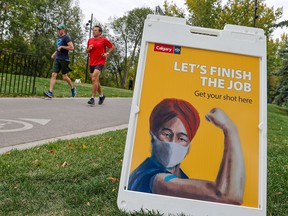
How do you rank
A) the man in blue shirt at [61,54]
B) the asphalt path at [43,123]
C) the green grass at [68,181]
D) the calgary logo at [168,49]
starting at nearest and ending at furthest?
the green grass at [68,181]
the calgary logo at [168,49]
the asphalt path at [43,123]
the man in blue shirt at [61,54]

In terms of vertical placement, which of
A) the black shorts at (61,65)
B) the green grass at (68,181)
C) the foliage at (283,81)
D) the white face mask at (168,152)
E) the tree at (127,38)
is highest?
the tree at (127,38)

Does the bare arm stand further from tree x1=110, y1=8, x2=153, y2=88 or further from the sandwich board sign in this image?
tree x1=110, y1=8, x2=153, y2=88

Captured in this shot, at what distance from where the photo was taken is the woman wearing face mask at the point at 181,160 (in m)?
2.20

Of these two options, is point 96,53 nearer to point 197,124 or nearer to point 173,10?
point 197,124

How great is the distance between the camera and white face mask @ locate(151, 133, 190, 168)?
88.8 inches

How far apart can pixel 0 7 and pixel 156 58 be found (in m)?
38.5

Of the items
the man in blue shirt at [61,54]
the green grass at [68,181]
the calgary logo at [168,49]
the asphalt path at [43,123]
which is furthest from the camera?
the man in blue shirt at [61,54]

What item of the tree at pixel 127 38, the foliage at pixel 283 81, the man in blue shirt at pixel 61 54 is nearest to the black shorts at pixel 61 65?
the man in blue shirt at pixel 61 54

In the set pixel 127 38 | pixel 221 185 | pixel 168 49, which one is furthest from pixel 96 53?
pixel 127 38

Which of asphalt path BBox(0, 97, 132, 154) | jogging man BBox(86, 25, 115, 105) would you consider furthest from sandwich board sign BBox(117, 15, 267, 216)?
jogging man BBox(86, 25, 115, 105)

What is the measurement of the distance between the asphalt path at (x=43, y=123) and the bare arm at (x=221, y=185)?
2247 mm

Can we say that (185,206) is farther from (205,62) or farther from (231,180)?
→ (205,62)

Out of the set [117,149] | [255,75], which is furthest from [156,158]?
[117,149]

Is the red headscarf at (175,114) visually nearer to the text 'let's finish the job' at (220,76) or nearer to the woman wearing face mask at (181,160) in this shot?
the woman wearing face mask at (181,160)
